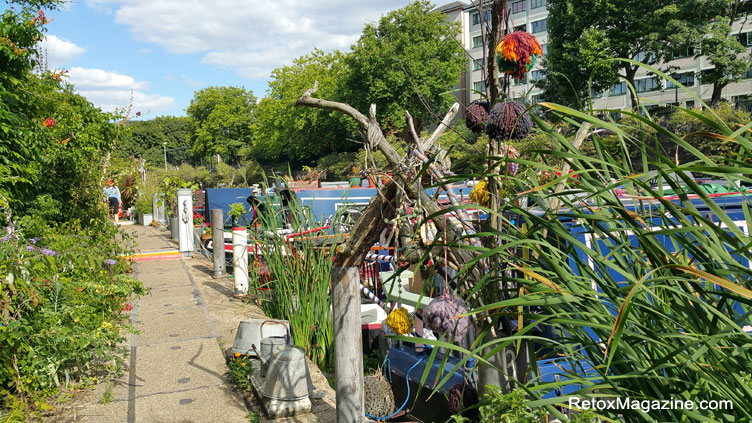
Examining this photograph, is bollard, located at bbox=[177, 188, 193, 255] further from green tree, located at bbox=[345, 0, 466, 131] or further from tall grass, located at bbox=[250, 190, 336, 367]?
green tree, located at bbox=[345, 0, 466, 131]

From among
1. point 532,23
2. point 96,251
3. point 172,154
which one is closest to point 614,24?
point 532,23

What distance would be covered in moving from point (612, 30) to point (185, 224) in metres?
28.4

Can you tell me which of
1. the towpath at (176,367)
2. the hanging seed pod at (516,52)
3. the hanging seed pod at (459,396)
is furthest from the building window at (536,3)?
the hanging seed pod at (516,52)

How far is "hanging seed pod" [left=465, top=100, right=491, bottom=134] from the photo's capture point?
2.30m

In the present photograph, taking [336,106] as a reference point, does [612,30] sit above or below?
above

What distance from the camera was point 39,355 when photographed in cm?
399

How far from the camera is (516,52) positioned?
2.16 m

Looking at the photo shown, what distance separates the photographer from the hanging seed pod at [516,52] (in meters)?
2.16

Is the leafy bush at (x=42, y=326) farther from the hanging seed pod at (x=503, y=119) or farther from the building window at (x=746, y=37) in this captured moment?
the building window at (x=746, y=37)

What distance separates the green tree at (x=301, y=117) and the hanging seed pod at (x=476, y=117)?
4315cm

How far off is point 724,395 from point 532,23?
169 feet

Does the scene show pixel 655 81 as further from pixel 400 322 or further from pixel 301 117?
pixel 400 322

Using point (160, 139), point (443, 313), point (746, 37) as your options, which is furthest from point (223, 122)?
point (443, 313)

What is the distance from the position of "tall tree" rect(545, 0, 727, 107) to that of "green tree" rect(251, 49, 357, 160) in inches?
723
